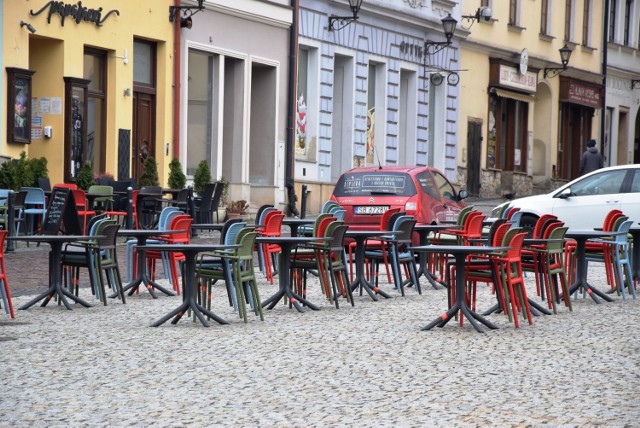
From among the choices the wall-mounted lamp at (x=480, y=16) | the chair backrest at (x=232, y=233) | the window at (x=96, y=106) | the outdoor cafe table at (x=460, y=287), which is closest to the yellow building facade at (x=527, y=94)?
the wall-mounted lamp at (x=480, y=16)

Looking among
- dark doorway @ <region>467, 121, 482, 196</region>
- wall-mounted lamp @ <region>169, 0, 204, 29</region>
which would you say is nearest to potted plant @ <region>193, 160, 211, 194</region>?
A: wall-mounted lamp @ <region>169, 0, 204, 29</region>

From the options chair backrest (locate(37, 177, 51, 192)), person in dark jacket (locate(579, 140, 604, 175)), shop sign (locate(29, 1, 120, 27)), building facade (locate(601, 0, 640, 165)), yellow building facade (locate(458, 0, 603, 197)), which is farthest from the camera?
building facade (locate(601, 0, 640, 165))

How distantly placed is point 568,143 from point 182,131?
22670 millimetres

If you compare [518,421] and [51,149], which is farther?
[51,149]

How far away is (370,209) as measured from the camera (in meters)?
23.0

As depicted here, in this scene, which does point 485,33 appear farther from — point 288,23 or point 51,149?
point 51,149

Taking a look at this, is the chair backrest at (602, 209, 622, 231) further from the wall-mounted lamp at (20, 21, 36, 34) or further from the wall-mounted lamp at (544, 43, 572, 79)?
the wall-mounted lamp at (544, 43, 572, 79)

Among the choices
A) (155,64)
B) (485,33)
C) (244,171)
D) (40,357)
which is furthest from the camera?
(485,33)

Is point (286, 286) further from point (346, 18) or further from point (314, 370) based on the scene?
point (346, 18)

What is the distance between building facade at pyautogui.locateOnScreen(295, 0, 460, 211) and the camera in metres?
34.7

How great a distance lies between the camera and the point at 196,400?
923cm

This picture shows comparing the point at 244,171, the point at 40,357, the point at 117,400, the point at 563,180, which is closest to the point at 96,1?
the point at 244,171

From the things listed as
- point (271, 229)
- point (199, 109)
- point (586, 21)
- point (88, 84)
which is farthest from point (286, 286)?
point (586, 21)

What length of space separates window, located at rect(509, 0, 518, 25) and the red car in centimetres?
2206
